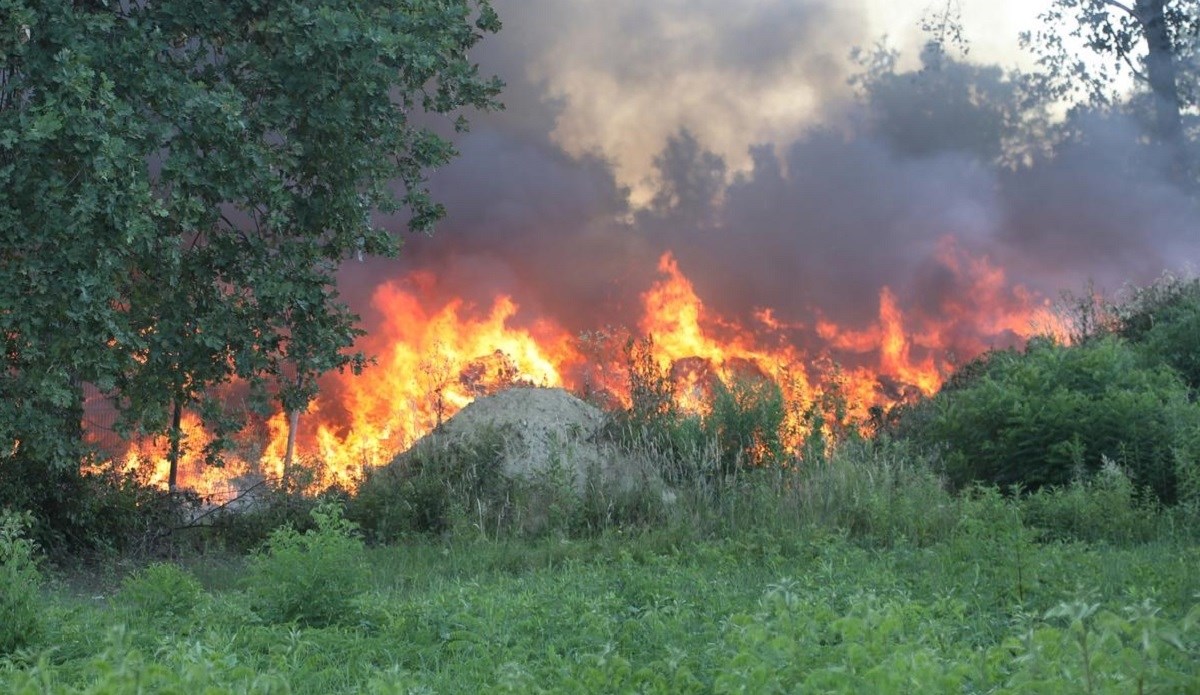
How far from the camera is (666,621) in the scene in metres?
5.65

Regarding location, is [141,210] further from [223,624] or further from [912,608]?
[912,608]

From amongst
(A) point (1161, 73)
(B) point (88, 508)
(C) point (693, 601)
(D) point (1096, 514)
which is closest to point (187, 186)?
(B) point (88, 508)

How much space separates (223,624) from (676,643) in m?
Answer: 2.66

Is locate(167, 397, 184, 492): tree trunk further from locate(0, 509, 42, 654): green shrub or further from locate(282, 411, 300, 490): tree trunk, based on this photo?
locate(0, 509, 42, 654): green shrub

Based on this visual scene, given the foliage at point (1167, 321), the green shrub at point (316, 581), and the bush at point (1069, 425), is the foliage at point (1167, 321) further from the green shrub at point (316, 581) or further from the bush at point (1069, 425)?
the green shrub at point (316, 581)

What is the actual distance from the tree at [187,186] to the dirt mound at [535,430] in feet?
7.65

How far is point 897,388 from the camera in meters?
17.5

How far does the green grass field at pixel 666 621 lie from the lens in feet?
10.1

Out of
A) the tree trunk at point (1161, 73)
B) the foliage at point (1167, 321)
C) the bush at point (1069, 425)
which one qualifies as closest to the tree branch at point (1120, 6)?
the tree trunk at point (1161, 73)

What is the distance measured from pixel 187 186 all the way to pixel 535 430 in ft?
16.3

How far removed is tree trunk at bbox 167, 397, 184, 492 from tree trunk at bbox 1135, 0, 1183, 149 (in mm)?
18413

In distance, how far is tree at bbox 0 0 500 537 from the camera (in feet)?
29.6

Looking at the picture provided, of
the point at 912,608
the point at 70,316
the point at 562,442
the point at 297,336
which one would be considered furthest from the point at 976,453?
the point at 70,316

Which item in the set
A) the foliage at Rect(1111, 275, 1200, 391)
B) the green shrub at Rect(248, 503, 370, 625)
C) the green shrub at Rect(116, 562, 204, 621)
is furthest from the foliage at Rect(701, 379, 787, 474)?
the green shrub at Rect(116, 562, 204, 621)
